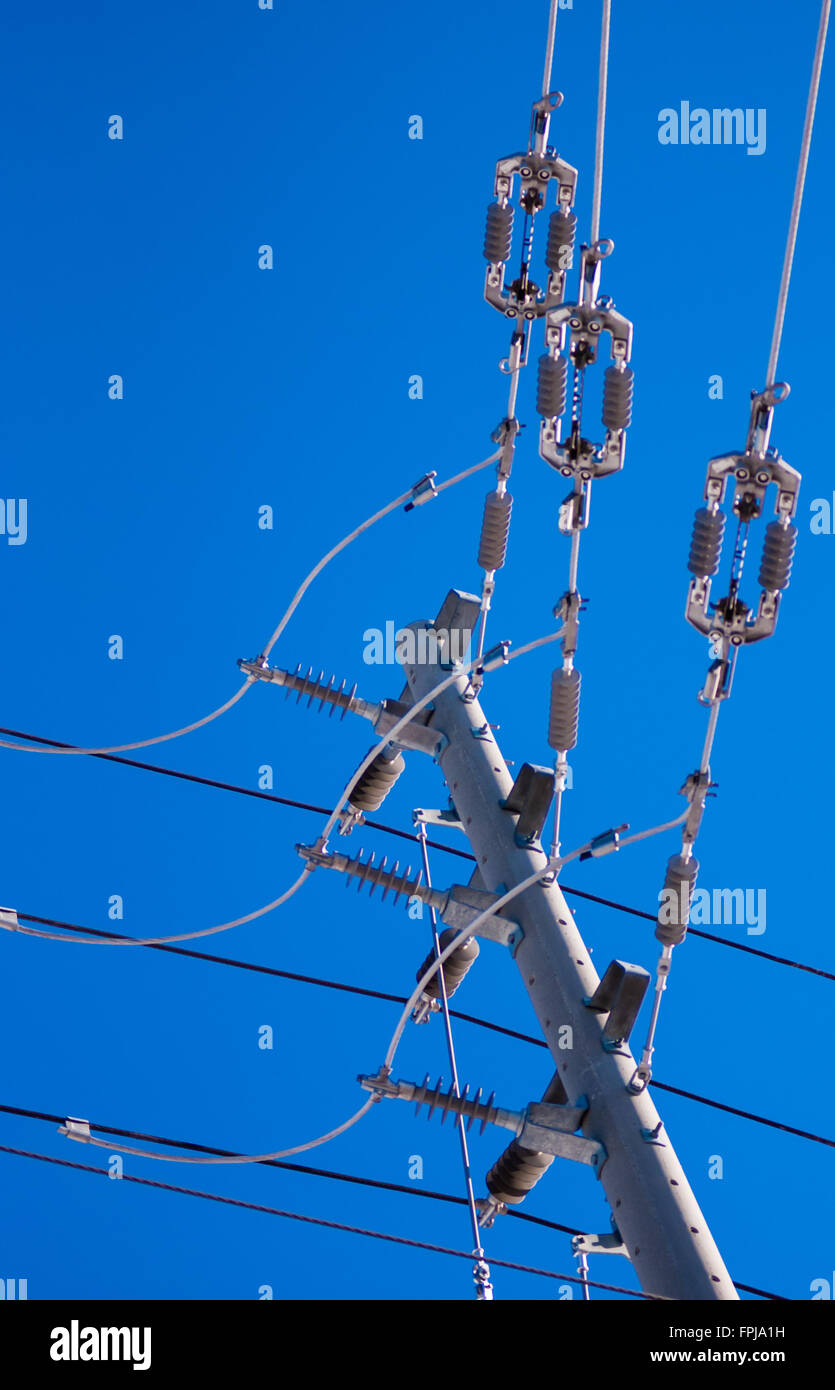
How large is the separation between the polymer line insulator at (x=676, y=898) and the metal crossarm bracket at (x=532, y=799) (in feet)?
3.27

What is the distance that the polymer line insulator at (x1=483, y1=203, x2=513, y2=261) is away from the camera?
10.2 m

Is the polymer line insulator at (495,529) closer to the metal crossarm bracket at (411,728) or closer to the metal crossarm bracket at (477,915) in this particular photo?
the metal crossarm bracket at (411,728)

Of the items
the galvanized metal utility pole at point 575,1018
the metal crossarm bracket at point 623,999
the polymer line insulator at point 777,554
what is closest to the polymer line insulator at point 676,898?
the metal crossarm bracket at point 623,999

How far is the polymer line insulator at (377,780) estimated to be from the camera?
11430 mm

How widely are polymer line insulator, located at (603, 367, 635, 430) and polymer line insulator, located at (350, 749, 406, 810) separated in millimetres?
3165

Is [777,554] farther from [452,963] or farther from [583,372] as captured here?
[452,963]

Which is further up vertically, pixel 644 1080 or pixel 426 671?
pixel 426 671

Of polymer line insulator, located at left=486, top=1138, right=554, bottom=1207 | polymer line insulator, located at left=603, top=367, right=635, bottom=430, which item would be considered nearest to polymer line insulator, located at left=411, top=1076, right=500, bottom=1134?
polymer line insulator, located at left=486, top=1138, right=554, bottom=1207

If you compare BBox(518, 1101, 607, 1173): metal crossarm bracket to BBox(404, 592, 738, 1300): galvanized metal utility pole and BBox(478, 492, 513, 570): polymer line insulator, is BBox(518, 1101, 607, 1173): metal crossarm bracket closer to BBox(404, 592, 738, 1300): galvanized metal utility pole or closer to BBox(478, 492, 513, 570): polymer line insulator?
BBox(404, 592, 738, 1300): galvanized metal utility pole

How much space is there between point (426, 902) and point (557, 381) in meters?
2.94
